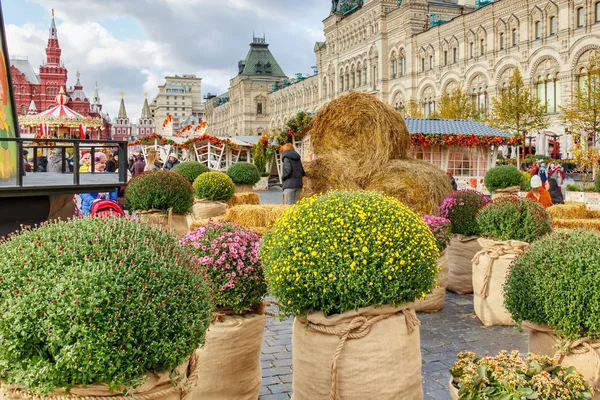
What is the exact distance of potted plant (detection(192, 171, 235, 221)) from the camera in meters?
14.0

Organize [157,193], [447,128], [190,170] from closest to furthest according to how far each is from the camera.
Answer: [157,193]
[190,170]
[447,128]

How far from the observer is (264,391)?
15.9 feet

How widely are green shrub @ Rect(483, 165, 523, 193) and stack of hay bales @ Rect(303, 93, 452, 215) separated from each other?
581 cm

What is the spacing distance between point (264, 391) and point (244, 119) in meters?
99.0

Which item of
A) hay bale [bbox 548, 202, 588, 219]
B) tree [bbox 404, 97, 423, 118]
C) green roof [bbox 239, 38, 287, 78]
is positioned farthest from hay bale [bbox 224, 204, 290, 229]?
green roof [bbox 239, 38, 287, 78]

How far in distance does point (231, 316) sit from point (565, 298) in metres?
2.49

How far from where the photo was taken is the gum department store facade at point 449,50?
37.4 metres

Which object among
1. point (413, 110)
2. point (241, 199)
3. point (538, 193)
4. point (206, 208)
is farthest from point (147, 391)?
point (413, 110)

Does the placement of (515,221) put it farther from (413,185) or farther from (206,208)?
(206,208)

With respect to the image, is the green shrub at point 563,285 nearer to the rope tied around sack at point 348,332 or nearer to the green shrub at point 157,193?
the rope tied around sack at point 348,332

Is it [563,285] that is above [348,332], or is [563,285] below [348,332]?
above

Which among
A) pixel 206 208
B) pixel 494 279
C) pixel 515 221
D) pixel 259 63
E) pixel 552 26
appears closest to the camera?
pixel 494 279

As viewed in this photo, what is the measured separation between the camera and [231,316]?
4422mm

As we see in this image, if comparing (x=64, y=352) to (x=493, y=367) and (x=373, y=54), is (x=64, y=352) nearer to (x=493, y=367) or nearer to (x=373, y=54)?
(x=493, y=367)
